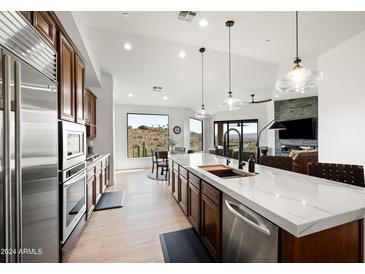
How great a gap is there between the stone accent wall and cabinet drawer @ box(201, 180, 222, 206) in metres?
6.18

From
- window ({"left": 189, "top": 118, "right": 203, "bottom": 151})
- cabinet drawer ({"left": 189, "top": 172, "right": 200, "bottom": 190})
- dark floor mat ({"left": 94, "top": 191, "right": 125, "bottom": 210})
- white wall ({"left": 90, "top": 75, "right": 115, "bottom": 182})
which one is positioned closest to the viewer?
cabinet drawer ({"left": 189, "top": 172, "right": 200, "bottom": 190})

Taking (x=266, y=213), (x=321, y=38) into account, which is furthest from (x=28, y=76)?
(x=321, y=38)

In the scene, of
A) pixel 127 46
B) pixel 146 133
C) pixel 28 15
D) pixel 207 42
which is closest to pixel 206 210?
pixel 28 15

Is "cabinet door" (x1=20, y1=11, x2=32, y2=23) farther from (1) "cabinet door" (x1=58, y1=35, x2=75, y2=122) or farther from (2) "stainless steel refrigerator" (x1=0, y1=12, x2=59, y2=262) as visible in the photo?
(1) "cabinet door" (x1=58, y1=35, x2=75, y2=122)

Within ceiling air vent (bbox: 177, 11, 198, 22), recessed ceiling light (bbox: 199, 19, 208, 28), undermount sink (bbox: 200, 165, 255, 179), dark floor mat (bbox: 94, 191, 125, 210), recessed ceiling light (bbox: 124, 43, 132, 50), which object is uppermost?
recessed ceiling light (bbox: 124, 43, 132, 50)

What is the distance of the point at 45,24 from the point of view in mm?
1482

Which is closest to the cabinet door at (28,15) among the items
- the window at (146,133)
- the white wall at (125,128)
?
the white wall at (125,128)

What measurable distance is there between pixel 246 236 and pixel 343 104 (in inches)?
124

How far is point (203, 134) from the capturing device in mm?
8984

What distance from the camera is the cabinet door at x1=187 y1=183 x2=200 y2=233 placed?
1952mm

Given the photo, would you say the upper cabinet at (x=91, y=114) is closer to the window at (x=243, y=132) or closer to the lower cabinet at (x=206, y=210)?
the lower cabinet at (x=206, y=210)

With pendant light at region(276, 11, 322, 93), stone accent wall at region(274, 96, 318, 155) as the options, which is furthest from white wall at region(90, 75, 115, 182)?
stone accent wall at region(274, 96, 318, 155)

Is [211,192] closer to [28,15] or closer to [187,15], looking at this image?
[28,15]
